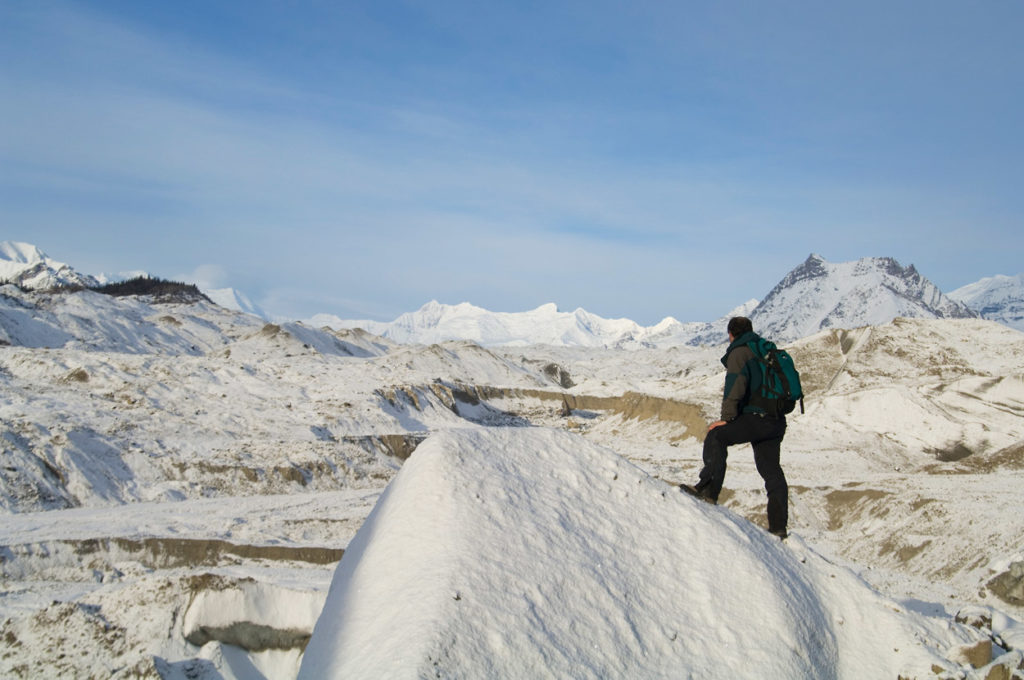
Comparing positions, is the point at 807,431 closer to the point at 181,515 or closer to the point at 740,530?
the point at 181,515

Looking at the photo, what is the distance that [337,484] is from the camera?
103 feet

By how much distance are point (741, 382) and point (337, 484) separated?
26.2 metres

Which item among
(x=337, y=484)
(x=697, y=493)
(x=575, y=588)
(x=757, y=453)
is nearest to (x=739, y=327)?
(x=757, y=453)

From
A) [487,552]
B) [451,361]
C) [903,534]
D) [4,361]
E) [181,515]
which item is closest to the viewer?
[487,552]

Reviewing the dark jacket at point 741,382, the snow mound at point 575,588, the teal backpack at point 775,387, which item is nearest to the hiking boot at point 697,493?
the snow mound at point 575,588

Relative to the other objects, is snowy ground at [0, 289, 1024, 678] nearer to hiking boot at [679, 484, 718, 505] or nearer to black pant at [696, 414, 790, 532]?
hiking boot at [679, 484, 718, 505]

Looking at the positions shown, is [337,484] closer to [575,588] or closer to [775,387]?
[775,387]

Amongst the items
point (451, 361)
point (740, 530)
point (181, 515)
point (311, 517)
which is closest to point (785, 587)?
point (740, 530)

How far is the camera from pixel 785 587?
21.4ft

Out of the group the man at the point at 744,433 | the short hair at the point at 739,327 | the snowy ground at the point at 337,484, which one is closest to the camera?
the snowy ground at the point at 337,484

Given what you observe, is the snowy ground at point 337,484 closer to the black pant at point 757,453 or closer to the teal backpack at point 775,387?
the black pant at point 757,453

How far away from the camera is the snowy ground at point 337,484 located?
683cm

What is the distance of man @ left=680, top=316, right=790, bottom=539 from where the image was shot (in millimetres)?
7461

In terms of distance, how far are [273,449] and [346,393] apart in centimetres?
1186
